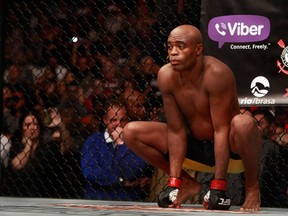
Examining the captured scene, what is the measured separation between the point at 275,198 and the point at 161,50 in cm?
96

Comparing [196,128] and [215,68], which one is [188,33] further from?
[196,128]

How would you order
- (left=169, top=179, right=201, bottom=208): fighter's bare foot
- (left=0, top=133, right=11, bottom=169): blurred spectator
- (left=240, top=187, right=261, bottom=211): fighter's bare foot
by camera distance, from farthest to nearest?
(left=0, top=133, right=11, bottom=169): blurred spectator → (left=169, top=179, right=201, bottom=208): fighter's bare foot → (left=240, top=187, right=261, bottom=211): fighter's bare foot

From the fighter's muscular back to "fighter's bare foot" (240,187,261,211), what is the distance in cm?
29

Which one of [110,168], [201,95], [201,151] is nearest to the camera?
[201,95]

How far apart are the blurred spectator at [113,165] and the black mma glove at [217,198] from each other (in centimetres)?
103

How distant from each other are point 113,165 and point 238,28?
0.99 metres

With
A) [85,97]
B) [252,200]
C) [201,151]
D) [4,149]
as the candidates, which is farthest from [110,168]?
[252,200]

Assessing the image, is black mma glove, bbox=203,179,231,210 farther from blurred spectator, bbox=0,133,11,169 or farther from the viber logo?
blurred spectator, bbox=0,133,11,169

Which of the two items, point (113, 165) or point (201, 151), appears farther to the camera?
point (113, 165)

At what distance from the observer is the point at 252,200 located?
351 cm

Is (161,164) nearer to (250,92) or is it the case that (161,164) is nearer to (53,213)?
(250,92)

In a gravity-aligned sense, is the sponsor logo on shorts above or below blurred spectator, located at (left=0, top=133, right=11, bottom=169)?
below

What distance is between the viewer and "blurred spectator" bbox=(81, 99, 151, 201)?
4.43m

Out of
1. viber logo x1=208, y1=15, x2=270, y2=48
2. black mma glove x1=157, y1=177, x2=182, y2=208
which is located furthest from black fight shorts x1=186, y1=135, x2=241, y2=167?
viber logo x1=208, y1=15, x2=270, y2=48
